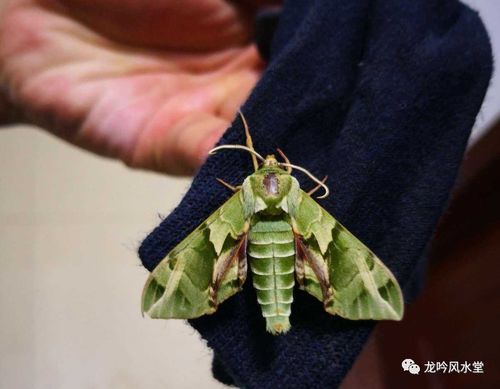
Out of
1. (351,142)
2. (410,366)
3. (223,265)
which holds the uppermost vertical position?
(351,142)

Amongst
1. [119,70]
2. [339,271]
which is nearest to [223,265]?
[339,271]

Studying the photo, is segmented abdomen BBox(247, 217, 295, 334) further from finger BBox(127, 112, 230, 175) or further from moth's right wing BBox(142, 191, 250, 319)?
finger BBox(127, 112, 230, 175)

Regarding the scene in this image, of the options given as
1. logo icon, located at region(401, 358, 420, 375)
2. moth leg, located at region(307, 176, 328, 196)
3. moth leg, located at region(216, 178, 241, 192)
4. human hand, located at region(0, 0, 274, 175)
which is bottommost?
logo icon, located at region(401, 358, 420, 375)

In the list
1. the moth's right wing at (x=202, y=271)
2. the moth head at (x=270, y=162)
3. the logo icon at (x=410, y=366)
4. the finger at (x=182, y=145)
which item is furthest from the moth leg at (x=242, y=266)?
the logo icon at (x=410, y=366)

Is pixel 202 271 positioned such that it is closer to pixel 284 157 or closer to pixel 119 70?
pixel 284 157

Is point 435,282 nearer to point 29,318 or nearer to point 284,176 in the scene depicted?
point 284,176

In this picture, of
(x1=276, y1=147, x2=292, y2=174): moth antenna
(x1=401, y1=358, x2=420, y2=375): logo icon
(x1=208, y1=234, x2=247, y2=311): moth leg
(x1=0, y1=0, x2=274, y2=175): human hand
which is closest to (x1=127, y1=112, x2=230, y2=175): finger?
(x1=0, y1=0, x2=274, y2=175): human hand

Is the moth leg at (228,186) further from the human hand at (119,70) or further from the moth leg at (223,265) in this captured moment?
the human hand at (119,70)
